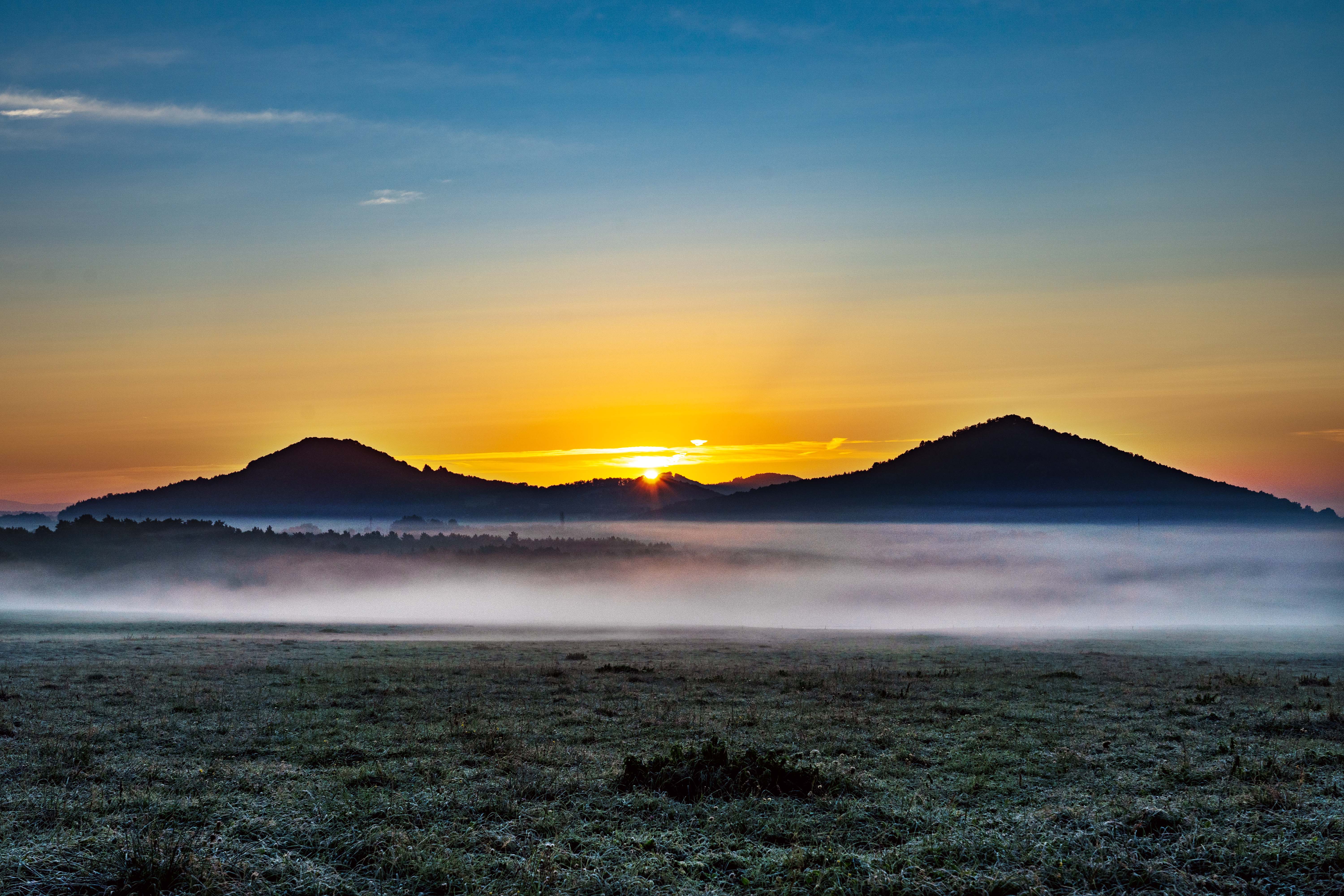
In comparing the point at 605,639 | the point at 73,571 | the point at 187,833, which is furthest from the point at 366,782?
the point at 73,571

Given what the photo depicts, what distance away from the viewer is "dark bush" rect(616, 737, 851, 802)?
13305 mm

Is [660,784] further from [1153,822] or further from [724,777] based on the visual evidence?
[1153,822]

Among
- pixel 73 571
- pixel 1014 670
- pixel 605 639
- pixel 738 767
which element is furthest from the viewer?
pixel 73 571

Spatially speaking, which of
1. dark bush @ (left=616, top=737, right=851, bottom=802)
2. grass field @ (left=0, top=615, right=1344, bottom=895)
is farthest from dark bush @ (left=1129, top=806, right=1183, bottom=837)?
dark bush @ (left=616, top=737, right=851, bottom=802)

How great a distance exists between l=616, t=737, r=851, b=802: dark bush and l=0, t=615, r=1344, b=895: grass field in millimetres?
→ 47

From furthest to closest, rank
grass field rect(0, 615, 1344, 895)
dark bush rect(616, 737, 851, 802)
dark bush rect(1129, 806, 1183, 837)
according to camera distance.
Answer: dark bush rect(616, 737, 851, 802)
dark bush rect(1129, 806, 1183, 837)
grass field rect(0, 615, 1344, 895)

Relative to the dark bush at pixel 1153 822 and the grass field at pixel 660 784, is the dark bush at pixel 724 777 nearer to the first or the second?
the grass field at pixel 660 784

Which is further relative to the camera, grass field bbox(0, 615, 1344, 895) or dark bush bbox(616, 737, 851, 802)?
dark bush bbox(616, 737, 851, 802)

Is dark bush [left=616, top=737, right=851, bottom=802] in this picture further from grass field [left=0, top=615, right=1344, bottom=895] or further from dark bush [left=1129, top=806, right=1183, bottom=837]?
dark bush [left=1129, top=806, right=1183, bottom=837]

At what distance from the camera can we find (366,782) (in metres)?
14.2

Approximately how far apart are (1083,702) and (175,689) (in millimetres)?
24708

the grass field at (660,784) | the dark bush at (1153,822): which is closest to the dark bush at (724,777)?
the grass field at (660,784)

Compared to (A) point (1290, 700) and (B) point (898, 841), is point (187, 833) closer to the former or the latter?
(B) point (898, 841)

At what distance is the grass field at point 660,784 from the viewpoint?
387 inches
